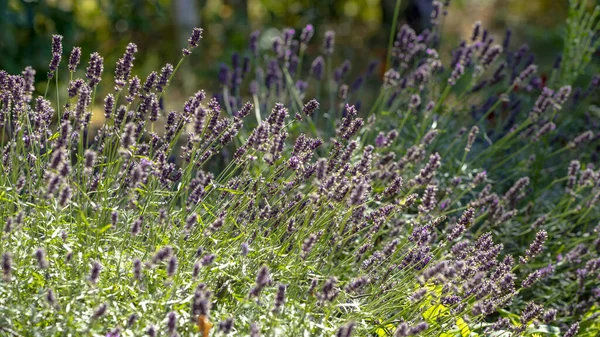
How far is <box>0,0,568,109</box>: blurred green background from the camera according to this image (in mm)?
6215

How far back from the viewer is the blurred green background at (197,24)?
621 centimetres

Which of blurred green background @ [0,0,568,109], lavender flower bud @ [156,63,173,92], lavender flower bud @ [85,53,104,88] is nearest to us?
lavender flower bud @ [85,53,104,88]

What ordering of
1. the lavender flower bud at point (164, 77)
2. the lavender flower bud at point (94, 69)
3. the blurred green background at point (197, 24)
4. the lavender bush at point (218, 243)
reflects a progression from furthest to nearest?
1. the blurred green background at point (197, 24)
2. the lavender flower bud at point (164, 77)
3. the lavender flower bud at point (94, 69)
4. the lavender bush at point (218, 243)

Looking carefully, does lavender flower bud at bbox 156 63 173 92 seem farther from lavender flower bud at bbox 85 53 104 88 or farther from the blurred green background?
the blurred green background

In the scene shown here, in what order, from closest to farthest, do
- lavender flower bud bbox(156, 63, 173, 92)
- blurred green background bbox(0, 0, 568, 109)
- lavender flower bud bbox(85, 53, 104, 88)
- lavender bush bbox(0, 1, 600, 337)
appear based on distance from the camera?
lavender bush bbox(0, 1, 600, 337), lavender flower bud bbox(85, 53, 104, 88), lavender flower bud bbox(156, 63, 173, 92), blurred green background bbox(0, 0, 568, 109)

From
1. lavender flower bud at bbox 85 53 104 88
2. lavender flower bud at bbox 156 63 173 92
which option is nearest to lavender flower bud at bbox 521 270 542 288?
lavender flower bud at bbox 156 63 173 92

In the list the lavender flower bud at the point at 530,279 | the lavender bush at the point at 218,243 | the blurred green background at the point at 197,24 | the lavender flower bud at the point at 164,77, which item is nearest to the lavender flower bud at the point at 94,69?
the lavender bush at the point at 218,243

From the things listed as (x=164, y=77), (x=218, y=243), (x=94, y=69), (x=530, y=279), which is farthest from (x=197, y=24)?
(x=530, y=279)

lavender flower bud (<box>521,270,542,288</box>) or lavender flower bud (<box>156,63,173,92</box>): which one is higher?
lavender flower bud (<box>156,63,173,92</box>)

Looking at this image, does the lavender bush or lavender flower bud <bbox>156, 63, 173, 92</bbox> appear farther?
lavender flower bud <bbox>156, 63, 173, 92</bbox>

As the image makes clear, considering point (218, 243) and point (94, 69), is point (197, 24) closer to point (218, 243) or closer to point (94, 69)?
point (94, 69)

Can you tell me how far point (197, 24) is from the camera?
8109mm

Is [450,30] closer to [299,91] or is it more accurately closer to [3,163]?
[299,91]

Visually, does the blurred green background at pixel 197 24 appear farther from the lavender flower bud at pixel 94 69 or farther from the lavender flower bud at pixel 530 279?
the lavender flower bud at pixel 530 279
